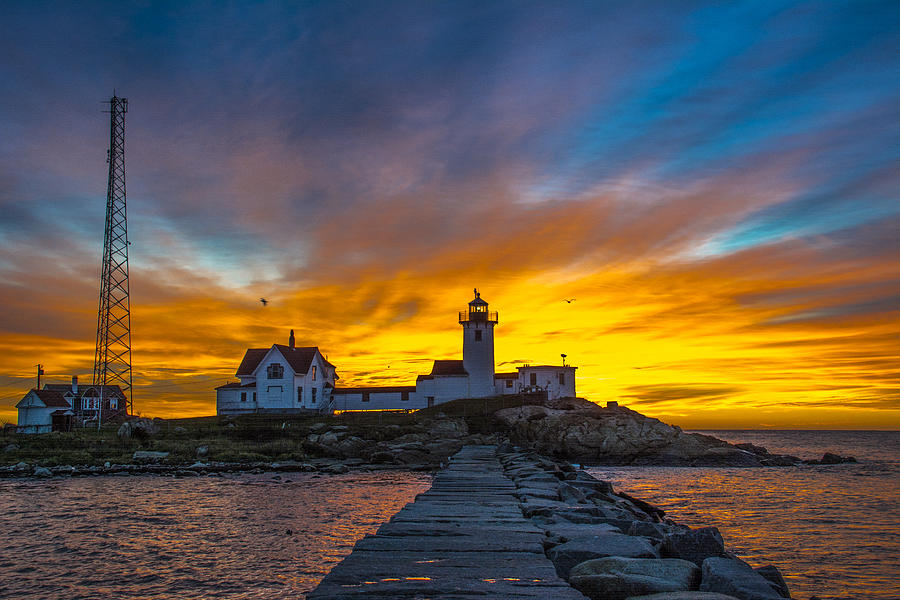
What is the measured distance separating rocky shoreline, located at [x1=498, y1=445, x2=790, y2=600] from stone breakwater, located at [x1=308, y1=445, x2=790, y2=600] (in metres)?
0.01

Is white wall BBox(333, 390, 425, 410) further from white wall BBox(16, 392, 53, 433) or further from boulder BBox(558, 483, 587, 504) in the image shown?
boulder BBox(558, 483, 587, 504)

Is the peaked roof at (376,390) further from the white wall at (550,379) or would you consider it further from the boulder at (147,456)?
the boulder at (147,456)

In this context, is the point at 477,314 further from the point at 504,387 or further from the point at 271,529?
the point at 271,529

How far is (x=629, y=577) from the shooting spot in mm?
7309

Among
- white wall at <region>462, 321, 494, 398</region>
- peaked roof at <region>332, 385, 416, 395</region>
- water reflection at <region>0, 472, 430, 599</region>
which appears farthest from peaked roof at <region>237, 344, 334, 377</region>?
water reflection at <region>0, 472, 430, 599</region>

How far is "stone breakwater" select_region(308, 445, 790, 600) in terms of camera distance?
685cm

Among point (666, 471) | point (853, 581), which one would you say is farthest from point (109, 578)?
point (666, 471)

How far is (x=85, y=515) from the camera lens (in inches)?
849

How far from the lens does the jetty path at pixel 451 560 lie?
6.65m

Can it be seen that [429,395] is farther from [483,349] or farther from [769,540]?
[769,540]

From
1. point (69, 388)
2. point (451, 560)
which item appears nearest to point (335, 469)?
point (451, 560)

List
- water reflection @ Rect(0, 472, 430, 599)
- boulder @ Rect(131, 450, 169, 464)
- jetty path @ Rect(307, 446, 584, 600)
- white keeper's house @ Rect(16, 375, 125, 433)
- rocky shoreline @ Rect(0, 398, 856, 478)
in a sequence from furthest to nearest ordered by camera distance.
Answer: white keeper's house @ Rect(16, 375, 125, 433)
boulder @ Rect(131, 450, 169, 464)
rocky shoreline @ Rect(0, 398, 856, 478)
water reflection @ Rect(0, 472, 430, 599)
jetty path @ Rect(307, 446, 584, 600)

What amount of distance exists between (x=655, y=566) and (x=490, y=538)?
2.41m

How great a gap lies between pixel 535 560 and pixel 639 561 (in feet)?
4.20
